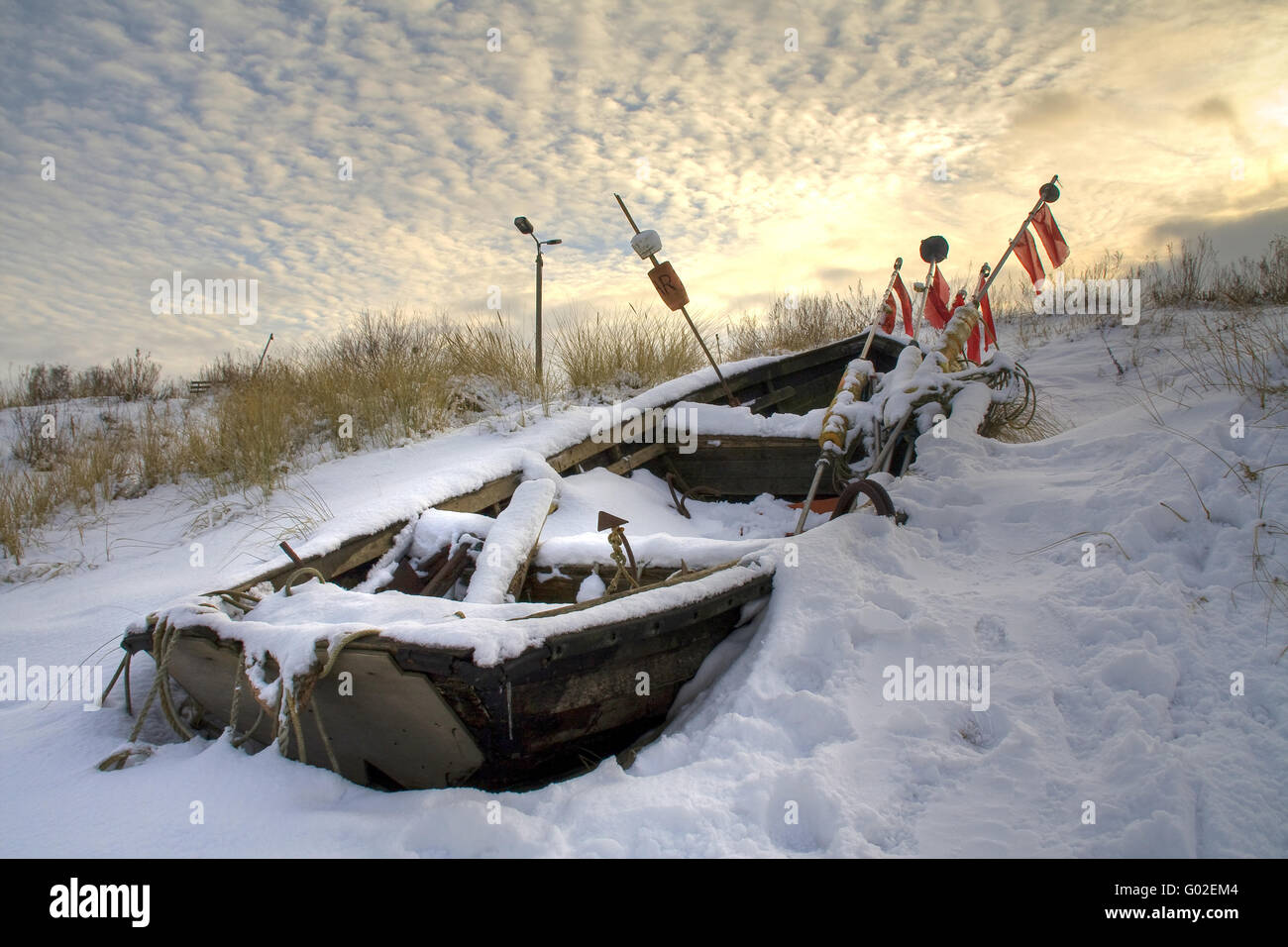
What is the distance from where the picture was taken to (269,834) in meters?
1.73

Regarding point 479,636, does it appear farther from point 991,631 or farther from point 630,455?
point 630,455

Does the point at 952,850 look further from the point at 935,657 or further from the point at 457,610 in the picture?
the point at 457,610

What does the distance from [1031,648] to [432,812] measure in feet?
6.01

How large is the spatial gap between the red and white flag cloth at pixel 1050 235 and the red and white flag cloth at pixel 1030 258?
68mm

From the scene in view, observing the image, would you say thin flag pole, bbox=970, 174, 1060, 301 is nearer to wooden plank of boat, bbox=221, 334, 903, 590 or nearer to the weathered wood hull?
wooden plank of boat, bbox=221, 334, 903, 590

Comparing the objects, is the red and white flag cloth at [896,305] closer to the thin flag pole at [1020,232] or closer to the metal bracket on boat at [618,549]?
the thin flag pole at [1020,232]

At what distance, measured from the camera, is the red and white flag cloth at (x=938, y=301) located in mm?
5816

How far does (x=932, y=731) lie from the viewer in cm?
204

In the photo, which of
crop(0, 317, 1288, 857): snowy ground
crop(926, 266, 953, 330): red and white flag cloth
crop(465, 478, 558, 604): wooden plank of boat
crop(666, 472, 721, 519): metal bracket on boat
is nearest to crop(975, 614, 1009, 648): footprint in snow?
crop(0, 317, 1288, 857): snowy ground

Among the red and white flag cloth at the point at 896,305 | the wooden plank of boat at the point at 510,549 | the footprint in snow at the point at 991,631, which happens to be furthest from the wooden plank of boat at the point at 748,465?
the footprint in snow at the point at 991,631

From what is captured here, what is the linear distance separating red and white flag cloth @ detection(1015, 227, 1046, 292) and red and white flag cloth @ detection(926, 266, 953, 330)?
2.16ft

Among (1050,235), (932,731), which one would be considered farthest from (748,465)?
(932,731)

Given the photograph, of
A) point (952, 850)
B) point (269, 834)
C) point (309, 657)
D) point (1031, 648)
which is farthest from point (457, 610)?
point (1031, 648)

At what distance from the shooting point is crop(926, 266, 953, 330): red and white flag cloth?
19.1 ft
